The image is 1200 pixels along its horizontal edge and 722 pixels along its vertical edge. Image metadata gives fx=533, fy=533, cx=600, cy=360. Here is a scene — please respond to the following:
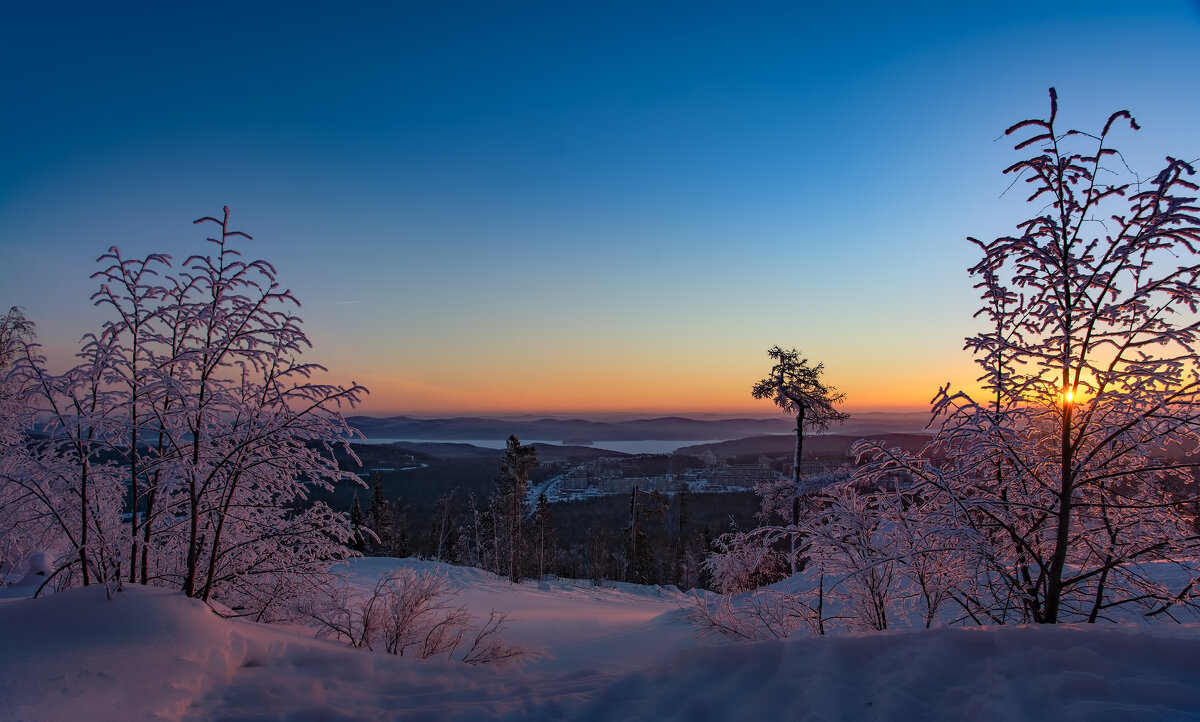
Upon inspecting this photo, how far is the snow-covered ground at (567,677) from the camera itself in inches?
111

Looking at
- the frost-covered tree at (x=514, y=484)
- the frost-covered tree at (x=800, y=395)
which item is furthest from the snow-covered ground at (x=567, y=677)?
the frost-covered tree at (x=514, y=484)

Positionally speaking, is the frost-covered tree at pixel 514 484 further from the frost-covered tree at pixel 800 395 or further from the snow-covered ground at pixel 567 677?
the snow-covered ground at pixel 567 677

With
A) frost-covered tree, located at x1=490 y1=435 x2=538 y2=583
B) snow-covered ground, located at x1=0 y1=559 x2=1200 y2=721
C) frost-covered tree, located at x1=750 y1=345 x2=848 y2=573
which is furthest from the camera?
frost-covered tree, located at x1=490 y1=435 x2=538 y2=583

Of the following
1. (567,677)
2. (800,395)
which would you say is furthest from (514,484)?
(567,677)

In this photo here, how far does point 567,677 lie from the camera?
16.1 ft

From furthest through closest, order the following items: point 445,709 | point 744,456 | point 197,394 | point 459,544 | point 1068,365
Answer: point 744,456, point 459,544, point 197,394, point 445,709, point 1068,365

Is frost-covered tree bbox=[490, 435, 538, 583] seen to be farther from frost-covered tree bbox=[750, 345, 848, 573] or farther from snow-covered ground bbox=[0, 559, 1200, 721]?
snow-covered ground bbox=[0, 559, 1200, 721]

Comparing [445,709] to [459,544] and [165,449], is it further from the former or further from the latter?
Result: [459,544]

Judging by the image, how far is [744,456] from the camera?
8581cm

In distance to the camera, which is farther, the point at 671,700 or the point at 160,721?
the point at 671,700

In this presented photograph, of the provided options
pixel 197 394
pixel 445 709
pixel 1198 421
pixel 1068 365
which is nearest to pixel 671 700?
pixel 445 709

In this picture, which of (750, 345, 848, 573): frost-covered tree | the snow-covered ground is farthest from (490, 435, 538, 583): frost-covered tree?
the snow-covered ground

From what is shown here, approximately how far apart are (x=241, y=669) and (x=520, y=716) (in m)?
2.15

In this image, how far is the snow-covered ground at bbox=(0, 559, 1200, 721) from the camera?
2809 mm
